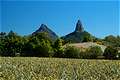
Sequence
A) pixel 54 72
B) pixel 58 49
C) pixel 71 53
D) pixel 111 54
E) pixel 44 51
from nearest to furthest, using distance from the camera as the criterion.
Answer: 1. pixel 54 72
2. pixel 111 54
3. pixel 71 53
4. pixel 44 51
5. pixel 58 49

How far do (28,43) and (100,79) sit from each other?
184 feet

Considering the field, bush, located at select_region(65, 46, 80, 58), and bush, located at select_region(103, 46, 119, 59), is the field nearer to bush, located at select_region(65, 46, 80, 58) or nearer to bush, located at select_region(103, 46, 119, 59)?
bush, located at select_region(103, 46, 119, 59)

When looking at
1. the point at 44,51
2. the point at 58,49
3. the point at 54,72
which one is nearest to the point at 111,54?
the point at 44,51

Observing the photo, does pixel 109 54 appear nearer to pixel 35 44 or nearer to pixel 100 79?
pixel 35 44

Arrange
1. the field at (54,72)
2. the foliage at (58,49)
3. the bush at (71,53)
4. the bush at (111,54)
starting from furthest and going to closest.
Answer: the foliage at (58,49) < the bush at (71,53) < the bush at (111,54) < the field at (54,72)

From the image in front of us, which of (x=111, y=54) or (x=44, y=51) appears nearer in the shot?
(x=111, y=54)

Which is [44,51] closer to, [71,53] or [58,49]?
[71,53]

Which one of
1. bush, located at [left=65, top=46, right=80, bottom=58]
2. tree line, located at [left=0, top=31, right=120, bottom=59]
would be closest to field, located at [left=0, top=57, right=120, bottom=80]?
tree line, located at [left=0, top=31, right=120, bottom=59]

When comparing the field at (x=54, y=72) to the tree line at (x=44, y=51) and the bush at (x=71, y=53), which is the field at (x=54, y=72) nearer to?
the tree line at (x=44, y=51)

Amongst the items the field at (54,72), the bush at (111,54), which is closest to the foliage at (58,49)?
the bush at (111,54)

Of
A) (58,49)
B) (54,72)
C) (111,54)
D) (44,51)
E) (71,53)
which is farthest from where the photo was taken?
(58,49)

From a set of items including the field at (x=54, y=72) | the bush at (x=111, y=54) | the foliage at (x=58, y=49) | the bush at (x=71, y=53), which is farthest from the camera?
the foliage at (x=58, y=49)

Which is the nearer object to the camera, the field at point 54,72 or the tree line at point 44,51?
the field at point 54,72

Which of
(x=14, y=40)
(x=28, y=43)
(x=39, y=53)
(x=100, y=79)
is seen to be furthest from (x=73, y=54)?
(x=100, y=79)
